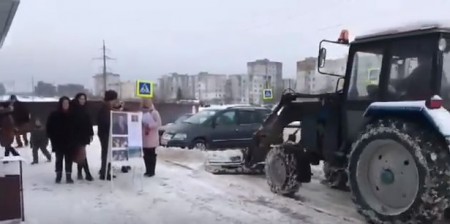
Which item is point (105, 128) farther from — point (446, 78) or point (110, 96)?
point (446, 78)

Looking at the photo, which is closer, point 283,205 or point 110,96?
point 283,205

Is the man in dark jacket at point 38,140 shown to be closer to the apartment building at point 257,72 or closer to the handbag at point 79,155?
the handbag at point 79,155

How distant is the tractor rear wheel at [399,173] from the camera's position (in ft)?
17.8

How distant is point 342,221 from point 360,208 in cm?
38

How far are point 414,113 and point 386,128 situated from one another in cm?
35

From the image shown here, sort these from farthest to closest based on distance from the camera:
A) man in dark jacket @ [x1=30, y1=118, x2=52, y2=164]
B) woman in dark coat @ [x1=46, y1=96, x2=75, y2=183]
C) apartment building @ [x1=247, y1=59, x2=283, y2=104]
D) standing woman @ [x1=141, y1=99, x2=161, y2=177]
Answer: apartment building @ [x1=247, y1=59, x2=283, y2=104] < man in dark jacket @ [x1=30, y1=118, x2=52, y2=164] < standing woman @ [x1=141, y1=99, x2=161, y2=177] < woman in dark coat @ [x1=46, y1=96, x2=75, y2=183]

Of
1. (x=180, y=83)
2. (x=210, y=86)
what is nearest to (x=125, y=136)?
(x=210, y=86)

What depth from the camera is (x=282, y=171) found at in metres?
8.12

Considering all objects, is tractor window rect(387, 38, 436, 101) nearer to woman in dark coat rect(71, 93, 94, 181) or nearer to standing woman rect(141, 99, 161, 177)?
standing woman rect(141, 99, 161, 177)

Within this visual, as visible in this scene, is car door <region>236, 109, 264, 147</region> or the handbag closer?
the handbag

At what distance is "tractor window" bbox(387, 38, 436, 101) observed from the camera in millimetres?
6012

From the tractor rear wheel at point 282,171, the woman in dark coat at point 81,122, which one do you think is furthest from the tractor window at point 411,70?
the woman in dark coat at point 81,122

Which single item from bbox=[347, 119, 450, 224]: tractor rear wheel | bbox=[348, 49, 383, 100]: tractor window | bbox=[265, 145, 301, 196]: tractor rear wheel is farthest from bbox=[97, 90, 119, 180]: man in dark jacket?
bbox=[347, 119, 450, 224]: tractor rear wheel

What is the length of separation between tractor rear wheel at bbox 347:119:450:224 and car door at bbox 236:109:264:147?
29.9ft
